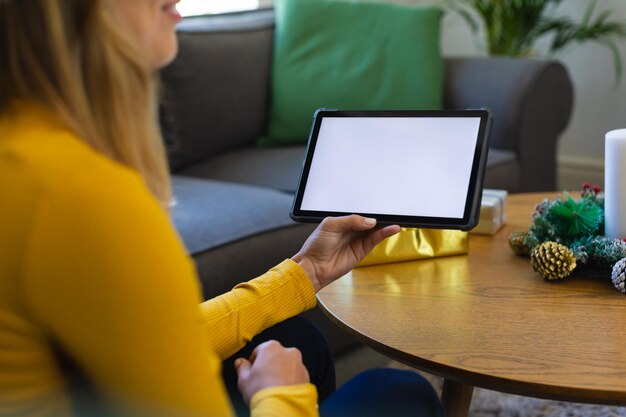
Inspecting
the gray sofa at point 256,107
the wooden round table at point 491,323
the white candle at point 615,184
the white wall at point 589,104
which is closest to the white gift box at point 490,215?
the wooden round table at point 491,323

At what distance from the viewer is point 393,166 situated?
116cm

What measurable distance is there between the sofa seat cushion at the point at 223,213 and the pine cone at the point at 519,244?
64cm

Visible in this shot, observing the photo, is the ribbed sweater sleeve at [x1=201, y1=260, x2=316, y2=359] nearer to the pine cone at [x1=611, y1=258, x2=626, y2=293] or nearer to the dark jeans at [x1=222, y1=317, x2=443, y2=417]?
the dark jeans at [x1=222, y1=317, x2=443, y2=417]

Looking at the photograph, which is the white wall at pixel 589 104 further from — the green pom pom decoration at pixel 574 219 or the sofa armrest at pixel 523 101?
the green pom pom decoration at pixel 574 219

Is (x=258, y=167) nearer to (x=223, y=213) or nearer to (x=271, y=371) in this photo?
(x=223, y=213)

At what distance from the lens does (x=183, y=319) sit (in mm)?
611

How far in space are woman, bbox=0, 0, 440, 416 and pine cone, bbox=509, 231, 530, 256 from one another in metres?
0.70

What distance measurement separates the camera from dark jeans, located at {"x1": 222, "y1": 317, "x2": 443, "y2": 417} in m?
1.00

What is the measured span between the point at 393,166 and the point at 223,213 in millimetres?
706

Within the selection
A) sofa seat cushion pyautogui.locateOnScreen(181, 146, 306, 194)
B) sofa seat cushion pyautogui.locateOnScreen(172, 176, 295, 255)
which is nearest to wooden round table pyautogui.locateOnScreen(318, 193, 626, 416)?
sofa seat cushion pyautogui.locateOnScreen(172, 176, 295, 255)

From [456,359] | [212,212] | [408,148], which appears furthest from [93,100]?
[212,212]

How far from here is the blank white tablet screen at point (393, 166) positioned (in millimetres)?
1113

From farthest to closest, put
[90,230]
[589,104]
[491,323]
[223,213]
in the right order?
[589,104] < [223,213] < [491,323] < [90,230]

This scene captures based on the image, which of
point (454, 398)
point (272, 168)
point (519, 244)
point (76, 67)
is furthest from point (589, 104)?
point (76, 67)
